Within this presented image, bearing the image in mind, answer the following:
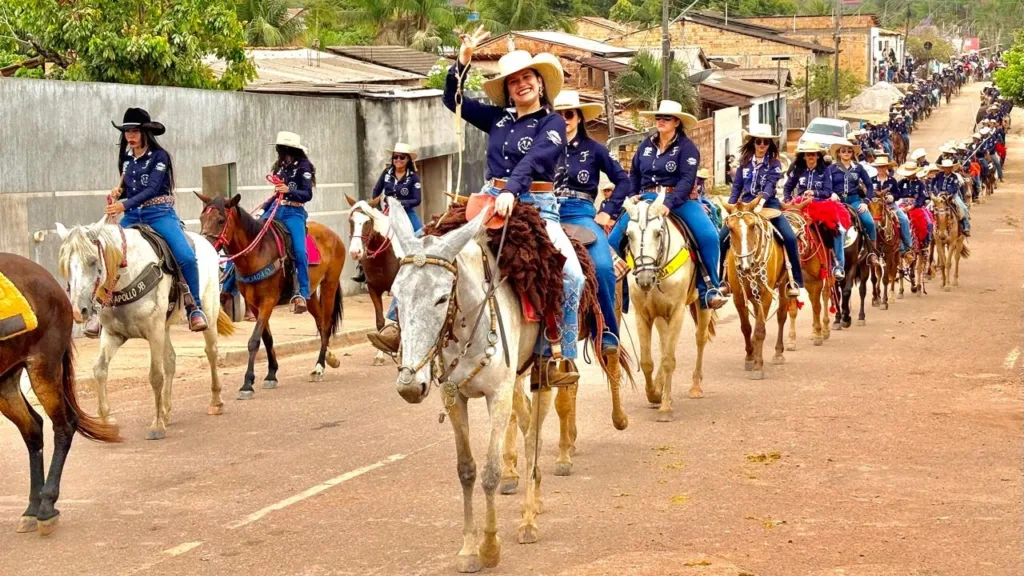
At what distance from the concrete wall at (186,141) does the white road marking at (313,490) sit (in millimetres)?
4290

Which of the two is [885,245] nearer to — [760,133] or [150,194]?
[760,133]

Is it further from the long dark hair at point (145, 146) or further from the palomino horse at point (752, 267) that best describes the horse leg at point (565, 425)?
the palomino horse at point (752, 267)

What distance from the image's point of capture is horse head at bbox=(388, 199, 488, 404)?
24.3 ft

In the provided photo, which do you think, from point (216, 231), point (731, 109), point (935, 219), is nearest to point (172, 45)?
point (216, 231)

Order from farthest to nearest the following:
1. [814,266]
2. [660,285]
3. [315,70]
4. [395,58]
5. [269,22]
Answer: [269,22]
[395,58]
[315,70]
[814,266]
[660,285]

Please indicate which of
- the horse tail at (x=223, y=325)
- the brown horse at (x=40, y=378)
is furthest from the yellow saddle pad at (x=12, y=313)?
the horse tail at (x=223, y=325)

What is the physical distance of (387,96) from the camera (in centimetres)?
2608

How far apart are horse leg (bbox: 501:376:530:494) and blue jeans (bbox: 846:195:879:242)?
43.2 ft

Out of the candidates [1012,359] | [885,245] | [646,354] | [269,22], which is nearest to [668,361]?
[646,354]

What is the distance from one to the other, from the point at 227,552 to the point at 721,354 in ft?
33.9

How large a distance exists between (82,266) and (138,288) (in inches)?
46.7

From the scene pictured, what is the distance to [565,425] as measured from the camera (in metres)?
10.5

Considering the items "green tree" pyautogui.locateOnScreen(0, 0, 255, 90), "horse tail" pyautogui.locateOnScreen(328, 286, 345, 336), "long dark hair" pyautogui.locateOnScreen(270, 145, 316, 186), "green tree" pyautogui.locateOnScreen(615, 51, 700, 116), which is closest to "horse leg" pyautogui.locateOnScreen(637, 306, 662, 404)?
"long dark hair" pyautogui.locateOnScreen(270, 145, 316, 186)

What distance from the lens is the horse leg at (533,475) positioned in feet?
28.4
